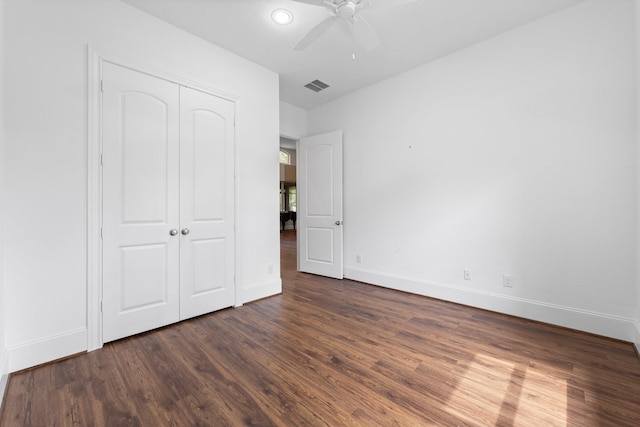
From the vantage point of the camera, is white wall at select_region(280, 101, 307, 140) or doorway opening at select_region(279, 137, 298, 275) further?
doorway opening at select_region(279, 137, 298, 275)

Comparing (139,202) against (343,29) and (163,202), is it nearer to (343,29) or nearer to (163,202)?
(163,202)

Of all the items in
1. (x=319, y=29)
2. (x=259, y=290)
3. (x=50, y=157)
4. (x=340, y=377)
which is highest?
(x=319, y=29)

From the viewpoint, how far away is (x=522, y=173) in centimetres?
265

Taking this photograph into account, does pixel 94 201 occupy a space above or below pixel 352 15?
below

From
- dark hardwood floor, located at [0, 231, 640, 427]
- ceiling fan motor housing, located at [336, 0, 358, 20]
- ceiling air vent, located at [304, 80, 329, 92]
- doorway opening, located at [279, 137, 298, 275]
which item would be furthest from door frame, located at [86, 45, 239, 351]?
doorway opening, located at [279, 137, 298, 275]

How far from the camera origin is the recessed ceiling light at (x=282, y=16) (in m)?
2.39

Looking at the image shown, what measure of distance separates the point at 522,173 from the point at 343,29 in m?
2.25

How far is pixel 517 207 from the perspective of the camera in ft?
8.77

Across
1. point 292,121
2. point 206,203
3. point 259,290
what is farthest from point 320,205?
point 206,203

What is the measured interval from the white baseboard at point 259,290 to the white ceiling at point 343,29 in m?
2.68

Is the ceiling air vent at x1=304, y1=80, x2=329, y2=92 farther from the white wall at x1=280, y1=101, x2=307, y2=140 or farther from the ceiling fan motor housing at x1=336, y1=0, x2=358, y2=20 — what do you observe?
the ceiling fan motor housing at x1=336, y1=0, x2=358, y2=20

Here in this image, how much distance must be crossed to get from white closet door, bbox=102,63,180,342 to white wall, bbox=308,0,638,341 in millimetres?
2576

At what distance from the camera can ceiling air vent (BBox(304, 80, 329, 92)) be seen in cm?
377

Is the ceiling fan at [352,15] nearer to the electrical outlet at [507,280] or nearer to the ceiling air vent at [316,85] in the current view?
the ceiling air vent at [316,85]
